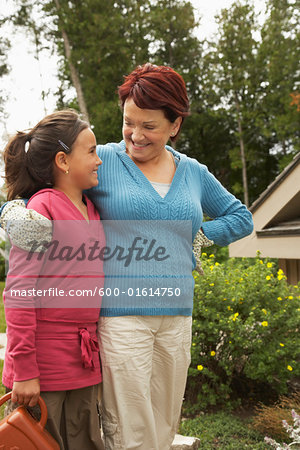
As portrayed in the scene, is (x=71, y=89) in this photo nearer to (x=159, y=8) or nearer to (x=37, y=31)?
(x=37, y=31)

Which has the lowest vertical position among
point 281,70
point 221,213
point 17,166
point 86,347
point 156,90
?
point 86,347

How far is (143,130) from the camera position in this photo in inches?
81.4

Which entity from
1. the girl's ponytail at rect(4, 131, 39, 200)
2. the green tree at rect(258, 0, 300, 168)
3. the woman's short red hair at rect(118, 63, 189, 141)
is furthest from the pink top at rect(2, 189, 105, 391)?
the green tree at rect(258, 0, 300, 168)

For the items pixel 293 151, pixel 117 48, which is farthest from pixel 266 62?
pixel 117 48

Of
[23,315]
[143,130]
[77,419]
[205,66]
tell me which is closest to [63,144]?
[143,130]

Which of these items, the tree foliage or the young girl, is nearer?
the young girl

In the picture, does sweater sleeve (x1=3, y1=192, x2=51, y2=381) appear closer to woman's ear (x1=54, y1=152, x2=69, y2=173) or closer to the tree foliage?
woman's ear (x1=54, y1=152, x2=69, y2=173)

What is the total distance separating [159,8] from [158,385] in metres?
21.0

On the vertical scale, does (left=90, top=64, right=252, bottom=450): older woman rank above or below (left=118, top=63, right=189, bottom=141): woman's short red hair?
below

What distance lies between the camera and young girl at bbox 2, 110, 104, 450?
1.66 metres

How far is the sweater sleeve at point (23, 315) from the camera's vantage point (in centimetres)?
165

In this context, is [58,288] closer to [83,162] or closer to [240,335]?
[83,162]

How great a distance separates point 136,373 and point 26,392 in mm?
421

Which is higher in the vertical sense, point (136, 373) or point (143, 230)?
point (143, 230)
